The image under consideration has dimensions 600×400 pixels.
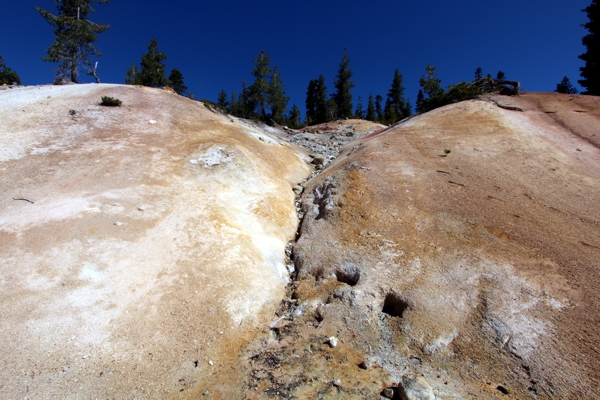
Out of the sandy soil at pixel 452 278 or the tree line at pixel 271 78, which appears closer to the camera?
the sandy soil at pixel 452 278

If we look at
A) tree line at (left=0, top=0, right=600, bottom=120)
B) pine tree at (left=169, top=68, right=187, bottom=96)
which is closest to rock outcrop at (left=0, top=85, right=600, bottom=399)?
tree line at (left=0, top=0, right=600, bottom=120)

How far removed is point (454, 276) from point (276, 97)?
52.6m

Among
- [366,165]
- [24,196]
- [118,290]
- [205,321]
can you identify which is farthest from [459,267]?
[24,196]

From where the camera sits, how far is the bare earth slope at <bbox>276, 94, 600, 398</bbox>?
4.84 metres

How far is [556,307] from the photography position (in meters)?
5.59

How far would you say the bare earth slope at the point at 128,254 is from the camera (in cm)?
486

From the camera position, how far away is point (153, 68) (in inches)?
1672

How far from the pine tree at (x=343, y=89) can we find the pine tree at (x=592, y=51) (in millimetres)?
39448

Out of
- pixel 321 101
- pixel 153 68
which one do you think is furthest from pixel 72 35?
pixel 321 101

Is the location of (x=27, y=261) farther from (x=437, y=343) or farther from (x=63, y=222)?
(x=437, y=343)

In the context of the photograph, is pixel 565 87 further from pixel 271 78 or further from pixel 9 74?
pixel 9 74

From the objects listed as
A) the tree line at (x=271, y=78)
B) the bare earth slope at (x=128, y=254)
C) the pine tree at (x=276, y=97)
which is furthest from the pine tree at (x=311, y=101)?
the bare earth slope at (x=128, y=254)

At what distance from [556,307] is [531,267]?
1.20 m

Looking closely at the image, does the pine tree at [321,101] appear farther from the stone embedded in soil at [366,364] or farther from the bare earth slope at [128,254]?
the stone embedded in soil at [366,364]
